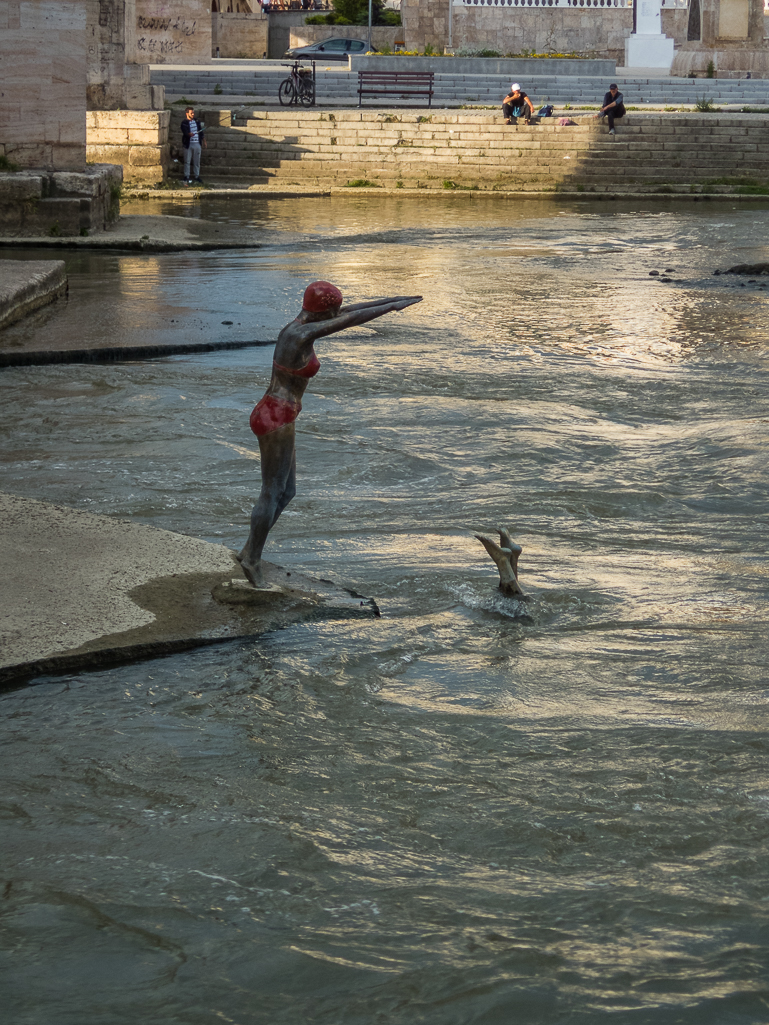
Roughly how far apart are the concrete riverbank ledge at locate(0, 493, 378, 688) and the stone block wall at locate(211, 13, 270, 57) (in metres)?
42.9

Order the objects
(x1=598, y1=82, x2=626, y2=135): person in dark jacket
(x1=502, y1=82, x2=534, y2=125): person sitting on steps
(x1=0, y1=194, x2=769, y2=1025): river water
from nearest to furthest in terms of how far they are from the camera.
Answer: (x1=0, y1=194, x2=769, y2=1025): river water < (x1=598, y1=82, x2=626, y2=135): person in dark jacket < (x1=502, y1=82, x2=534, y2=125): person sitting on steps

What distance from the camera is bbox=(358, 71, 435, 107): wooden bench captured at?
29359 mm

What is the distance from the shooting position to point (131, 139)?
22.9 m

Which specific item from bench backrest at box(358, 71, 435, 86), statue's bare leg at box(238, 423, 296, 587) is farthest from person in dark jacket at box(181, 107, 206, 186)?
statue's bare leg at box(238, 423, 296, 587)

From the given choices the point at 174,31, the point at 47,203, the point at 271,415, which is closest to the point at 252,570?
the point at 271,415

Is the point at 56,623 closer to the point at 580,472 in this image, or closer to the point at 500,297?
the point at 580,472

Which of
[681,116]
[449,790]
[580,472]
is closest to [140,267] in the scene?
[580,472]

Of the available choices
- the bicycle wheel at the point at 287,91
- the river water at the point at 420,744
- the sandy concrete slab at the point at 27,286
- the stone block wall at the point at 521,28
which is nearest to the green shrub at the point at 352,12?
the stone block wall at the point at 521,28

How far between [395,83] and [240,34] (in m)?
16.9

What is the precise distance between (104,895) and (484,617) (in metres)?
2.02

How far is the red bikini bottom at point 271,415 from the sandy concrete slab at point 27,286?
6.20 metres

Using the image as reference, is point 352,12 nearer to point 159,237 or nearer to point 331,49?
point 331,49

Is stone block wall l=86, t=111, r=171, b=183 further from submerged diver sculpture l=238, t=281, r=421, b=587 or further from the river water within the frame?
submerged diver sculpture l=238, t=281, r=421, b=587

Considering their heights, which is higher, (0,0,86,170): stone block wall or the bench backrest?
the bench backrest
